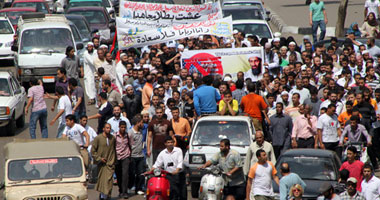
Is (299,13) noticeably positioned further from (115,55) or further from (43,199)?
(43,199)

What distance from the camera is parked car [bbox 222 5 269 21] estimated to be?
29703 mm

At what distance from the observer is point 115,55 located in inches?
1043

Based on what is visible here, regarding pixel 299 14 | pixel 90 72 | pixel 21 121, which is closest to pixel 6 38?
pixel 90 72

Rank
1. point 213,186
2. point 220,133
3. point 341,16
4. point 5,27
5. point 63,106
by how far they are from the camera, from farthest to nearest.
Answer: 1. point 341,16
2. point 5,27
3. point 63,106
4. point 220,133
5. point 213,186

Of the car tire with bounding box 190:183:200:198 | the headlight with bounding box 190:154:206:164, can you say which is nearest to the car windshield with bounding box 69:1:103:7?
the car tire with bounding box 190:183:200:198

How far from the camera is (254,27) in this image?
89.6ft

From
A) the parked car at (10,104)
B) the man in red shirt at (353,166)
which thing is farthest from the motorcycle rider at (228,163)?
the parked car at (10,104)

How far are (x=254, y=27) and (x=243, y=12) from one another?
2670 mm

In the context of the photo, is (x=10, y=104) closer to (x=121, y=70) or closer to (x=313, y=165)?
(x=121, y=70)

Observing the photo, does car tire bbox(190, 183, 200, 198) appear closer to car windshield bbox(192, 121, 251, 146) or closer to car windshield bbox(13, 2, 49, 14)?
car windshield bbox(192, 121, 251, 146)

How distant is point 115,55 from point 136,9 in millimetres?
2611

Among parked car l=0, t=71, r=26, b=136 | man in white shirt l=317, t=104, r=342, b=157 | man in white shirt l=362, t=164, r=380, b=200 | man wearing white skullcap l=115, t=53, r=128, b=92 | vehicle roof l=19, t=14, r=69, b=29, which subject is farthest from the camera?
vehicle roof l=19, t=14, r=69, b=29

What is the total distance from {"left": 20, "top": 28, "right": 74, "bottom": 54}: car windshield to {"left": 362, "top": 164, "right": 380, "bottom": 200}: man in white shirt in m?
13.5

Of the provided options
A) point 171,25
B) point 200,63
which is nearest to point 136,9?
point 171,25
